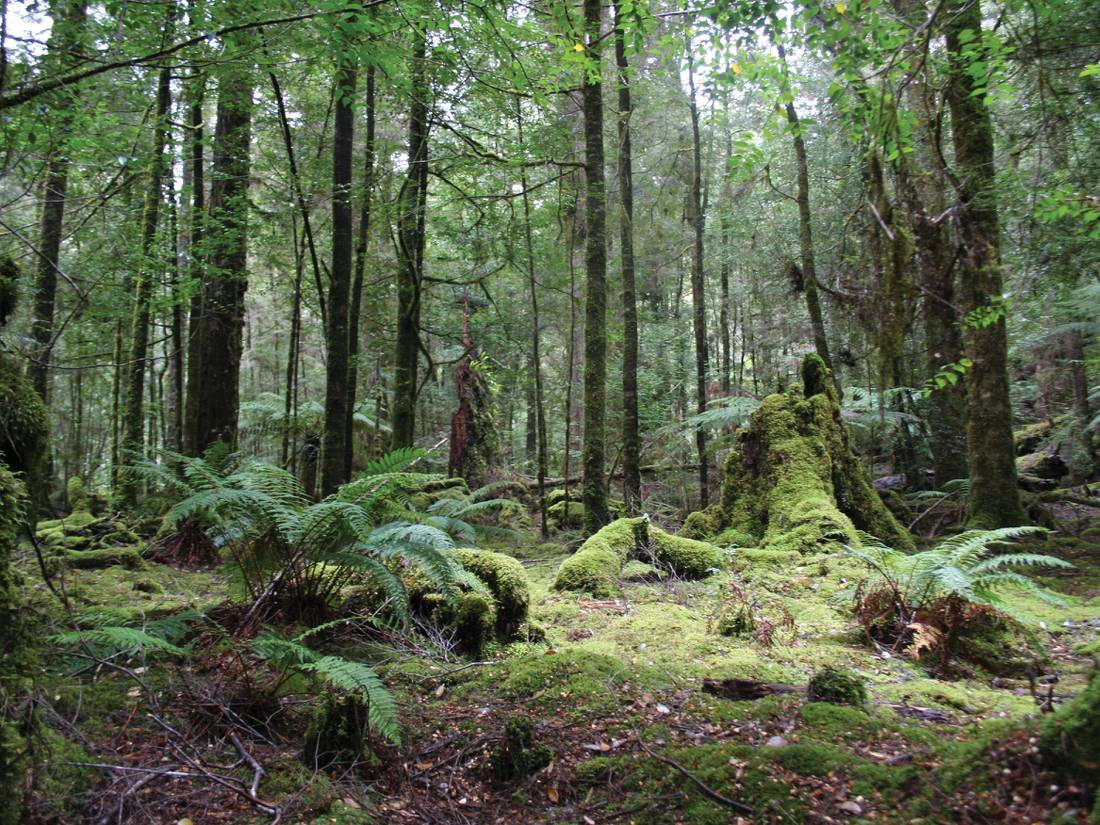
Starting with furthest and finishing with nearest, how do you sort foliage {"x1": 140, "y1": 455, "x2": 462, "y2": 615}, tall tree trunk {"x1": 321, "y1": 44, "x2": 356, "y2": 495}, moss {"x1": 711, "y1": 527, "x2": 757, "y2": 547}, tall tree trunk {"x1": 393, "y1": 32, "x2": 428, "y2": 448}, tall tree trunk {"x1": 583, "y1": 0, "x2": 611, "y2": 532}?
tall tree trunk {"x1": 393, "y1": 32, "x2": 428, "y2": 448}, tall tree trunk {"x1": 583, "y1": 0, "x2": 611, "y2": 532}, moss {"x1": 711, "y1": 527, "x2": 757, "y2": 547}, tall tree trunk {"x1": 321, "y1": 44, "x2": 356, "y2": 495}, foliage {"x1": 140, "y1": 455, "x2": 462, "y2": 615}

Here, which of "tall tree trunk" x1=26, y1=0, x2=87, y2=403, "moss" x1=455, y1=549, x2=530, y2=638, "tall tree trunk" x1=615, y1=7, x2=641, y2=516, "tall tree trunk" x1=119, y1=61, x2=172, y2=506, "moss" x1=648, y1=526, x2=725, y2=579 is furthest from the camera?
"tall tree trunk" x1=615, y1=7, x2=641, y2=516

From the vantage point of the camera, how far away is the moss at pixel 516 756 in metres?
2.88

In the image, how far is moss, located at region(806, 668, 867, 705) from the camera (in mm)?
3211

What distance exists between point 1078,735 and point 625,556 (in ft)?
17.7

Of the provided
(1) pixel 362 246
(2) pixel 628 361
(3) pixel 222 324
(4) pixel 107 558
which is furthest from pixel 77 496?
(2) pixel 628 361

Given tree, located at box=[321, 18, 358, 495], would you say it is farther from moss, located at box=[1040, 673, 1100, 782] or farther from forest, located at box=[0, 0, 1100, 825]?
moss, located at box=[1040, 673, 1100, 782]

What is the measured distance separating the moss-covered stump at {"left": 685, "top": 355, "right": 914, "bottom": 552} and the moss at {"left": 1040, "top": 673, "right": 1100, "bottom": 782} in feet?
17.9

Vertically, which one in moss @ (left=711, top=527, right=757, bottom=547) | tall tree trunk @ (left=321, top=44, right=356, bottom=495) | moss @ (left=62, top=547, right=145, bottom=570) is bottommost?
moss @ (left=711, top=527, right=757, bottom=547)

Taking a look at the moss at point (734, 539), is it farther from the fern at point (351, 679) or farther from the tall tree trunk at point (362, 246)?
the fern at point (351, 679)

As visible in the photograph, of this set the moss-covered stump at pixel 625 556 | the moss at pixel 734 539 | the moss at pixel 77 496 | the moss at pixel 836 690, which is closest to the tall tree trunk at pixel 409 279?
the moss-covered stump at pixel 625 556

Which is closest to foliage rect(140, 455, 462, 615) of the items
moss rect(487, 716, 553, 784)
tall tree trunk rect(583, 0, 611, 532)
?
moss rect(487, 716, 553, 784)

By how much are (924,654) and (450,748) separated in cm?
328

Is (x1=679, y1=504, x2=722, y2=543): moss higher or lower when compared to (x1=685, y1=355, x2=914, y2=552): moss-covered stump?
lower

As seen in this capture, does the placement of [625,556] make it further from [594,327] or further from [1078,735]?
[1078,735]
